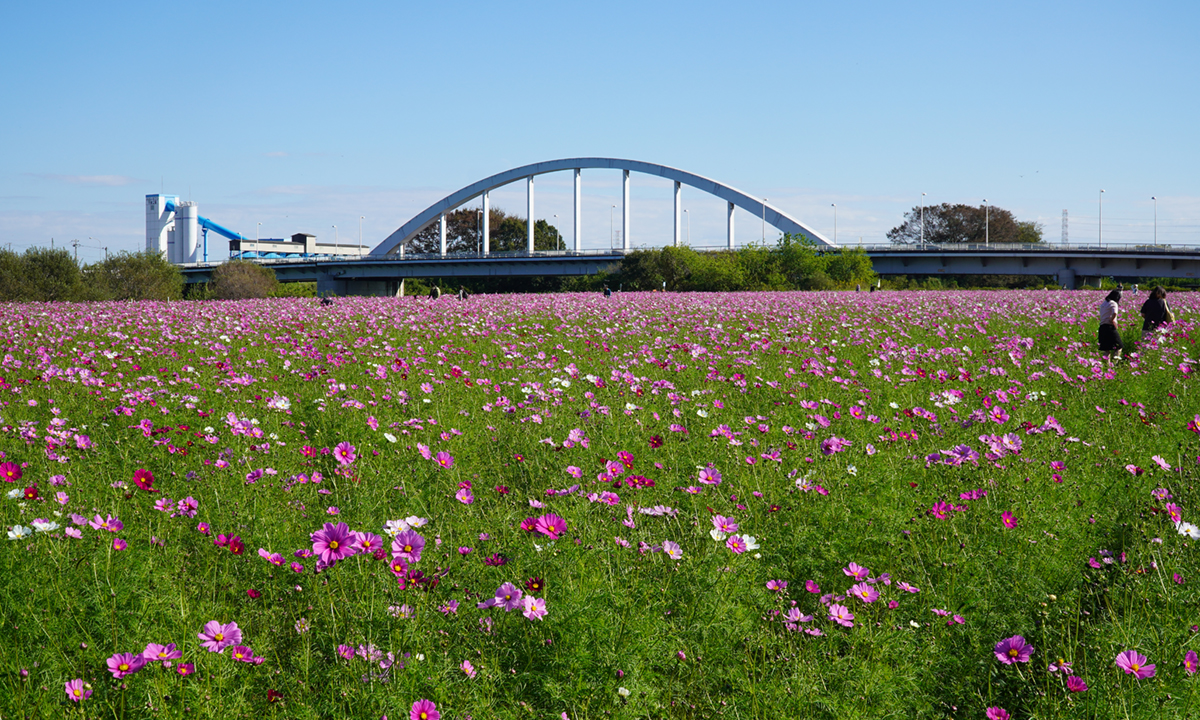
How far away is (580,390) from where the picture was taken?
6.55 meters

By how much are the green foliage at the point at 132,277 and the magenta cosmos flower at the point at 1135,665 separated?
41.3 meters

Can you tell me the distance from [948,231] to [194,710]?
10669 centimetres

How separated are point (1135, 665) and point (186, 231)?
173353 millimetres

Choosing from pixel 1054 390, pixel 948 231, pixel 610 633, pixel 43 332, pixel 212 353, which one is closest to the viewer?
pixel 610 633

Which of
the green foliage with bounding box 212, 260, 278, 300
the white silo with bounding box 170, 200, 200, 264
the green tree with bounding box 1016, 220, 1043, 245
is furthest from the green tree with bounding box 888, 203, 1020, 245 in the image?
the white silo with bounding box 170, 200, 200, 264

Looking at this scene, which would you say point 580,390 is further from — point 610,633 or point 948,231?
point 948,231

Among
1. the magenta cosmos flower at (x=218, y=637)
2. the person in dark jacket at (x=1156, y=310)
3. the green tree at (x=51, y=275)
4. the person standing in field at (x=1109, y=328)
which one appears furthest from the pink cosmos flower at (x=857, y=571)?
the green tree at (x=51, y=275)

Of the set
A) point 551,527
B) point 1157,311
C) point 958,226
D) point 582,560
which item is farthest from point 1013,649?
point 958,226

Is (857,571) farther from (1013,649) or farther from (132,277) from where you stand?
(132,277)

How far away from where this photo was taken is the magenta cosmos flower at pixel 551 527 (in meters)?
2.70

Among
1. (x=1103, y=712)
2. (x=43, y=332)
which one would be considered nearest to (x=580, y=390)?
(x=1103, y=712)

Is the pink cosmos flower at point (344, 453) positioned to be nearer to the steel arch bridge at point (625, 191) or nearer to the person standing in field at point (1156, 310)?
the person standing in field at point (1156, 310)

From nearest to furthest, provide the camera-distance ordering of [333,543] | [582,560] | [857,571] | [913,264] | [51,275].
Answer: [333,543] → [582,560] → [857,571] → [51,275] → [913,264]

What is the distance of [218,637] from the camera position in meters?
2.31
